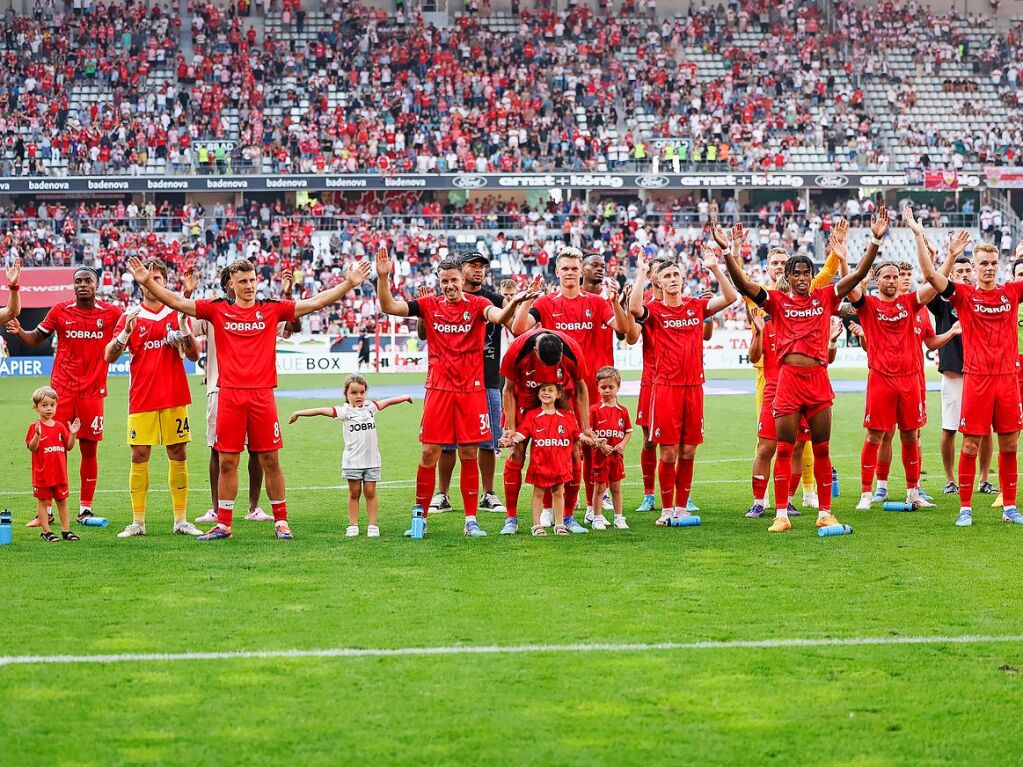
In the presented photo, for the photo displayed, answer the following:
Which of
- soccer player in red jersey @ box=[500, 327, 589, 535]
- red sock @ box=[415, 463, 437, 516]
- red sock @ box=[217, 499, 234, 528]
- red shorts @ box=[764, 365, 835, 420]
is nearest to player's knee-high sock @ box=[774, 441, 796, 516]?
red shorts @ box=[764, 365, 835, 420]

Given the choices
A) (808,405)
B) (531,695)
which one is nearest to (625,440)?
(808,405)

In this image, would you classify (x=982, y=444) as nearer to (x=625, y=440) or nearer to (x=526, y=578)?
(x=625, y=440)

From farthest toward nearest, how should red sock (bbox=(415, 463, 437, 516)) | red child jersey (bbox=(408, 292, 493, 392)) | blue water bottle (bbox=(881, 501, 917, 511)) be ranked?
1. blue water bottle (bbox=(881, 501, 917, 511))
2. red sock (bbox=(415, 463, 437, 516))
3. red child jersey (bbox=(408, 292, 493, 392))

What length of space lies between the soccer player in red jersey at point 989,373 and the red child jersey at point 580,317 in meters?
2.84

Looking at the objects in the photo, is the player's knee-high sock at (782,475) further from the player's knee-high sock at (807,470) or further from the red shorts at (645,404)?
the player's knee-high sock at (807,470)

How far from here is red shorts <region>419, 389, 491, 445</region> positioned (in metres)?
10.3

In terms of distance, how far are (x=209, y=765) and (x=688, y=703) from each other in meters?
2.08

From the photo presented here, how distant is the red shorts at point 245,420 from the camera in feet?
32.7

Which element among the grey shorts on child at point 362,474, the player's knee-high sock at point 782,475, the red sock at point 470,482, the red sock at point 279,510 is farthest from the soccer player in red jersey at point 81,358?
the player's knee-high sock at point 782,475

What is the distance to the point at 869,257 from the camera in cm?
1000

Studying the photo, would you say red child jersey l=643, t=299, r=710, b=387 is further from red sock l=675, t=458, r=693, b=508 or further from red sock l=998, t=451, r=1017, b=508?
red sock l=998, t=451, r=1017, b=508

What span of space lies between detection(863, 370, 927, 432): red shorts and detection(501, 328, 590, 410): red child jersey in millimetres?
2917

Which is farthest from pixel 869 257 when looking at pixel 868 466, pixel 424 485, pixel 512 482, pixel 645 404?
pixel 424 485

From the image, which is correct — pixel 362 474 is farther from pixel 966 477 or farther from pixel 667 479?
pixel 966 477
